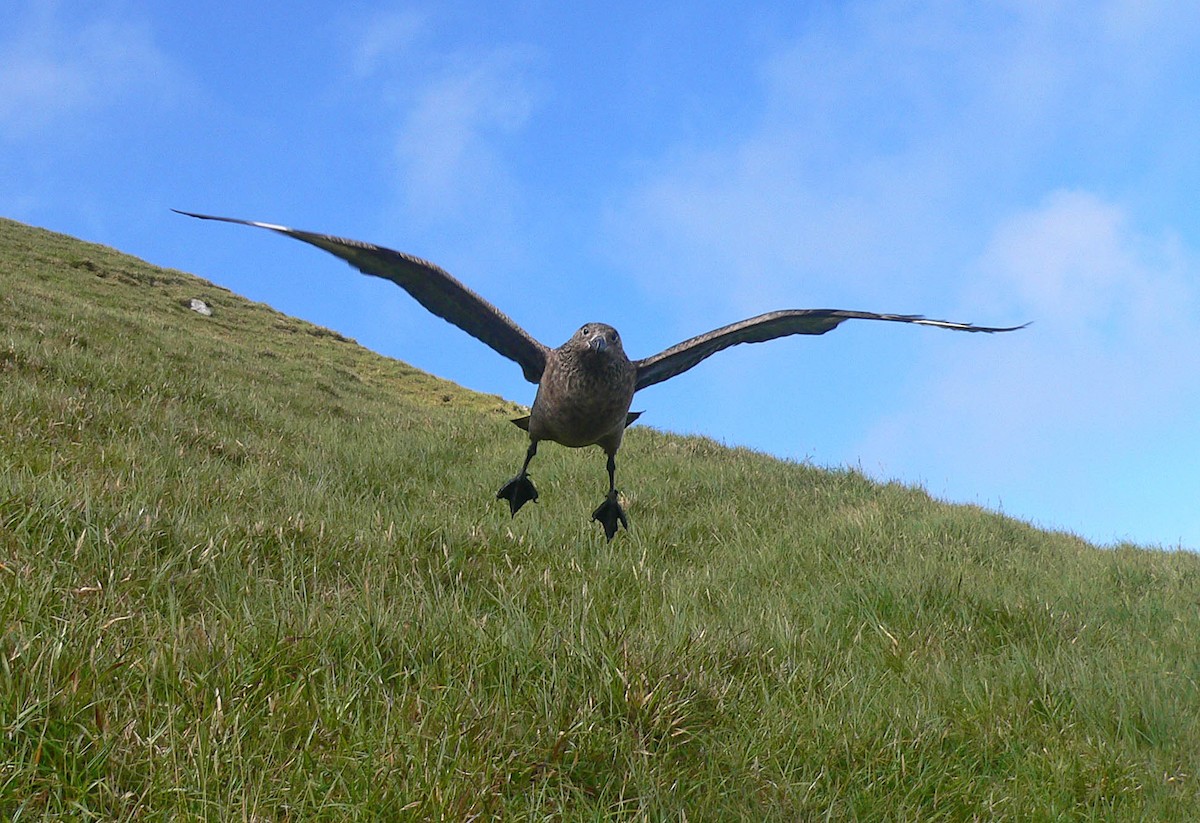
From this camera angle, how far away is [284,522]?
14.2ft

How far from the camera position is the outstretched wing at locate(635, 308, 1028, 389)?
447 cm

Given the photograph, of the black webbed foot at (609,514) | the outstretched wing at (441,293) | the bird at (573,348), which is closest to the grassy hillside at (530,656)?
the black webbed foot at (609,514)

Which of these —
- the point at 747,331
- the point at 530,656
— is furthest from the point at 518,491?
the point at 530,656

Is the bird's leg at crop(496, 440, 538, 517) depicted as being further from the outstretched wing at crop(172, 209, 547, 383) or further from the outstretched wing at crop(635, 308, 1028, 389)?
the outstretched wing at crop(635, 308, 1028, 389)

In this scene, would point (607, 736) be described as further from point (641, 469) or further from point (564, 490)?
point (641, 469)

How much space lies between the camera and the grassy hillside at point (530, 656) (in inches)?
92.5

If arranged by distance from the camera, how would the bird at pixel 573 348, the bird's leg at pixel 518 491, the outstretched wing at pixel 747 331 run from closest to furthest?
the bird at pixel 573 348, the outstretched wing at pixel 747 331, the bird's leg at pixel 518 491

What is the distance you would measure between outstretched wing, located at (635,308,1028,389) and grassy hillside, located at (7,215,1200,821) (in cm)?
123

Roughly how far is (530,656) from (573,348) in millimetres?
1673

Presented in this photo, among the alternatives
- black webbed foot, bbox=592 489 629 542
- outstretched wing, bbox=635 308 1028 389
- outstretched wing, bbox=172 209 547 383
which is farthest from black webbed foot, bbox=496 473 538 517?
outstretched wing, bbox=635 308 1028 389

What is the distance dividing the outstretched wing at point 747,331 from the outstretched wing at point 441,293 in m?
0.69

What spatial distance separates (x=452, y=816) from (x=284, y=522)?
257 cm

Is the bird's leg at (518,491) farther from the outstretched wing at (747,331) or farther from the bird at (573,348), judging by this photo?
the outstretched wing at (747,331)

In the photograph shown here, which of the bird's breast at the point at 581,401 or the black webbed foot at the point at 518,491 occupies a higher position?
the bird's breast at the point at 581,401
